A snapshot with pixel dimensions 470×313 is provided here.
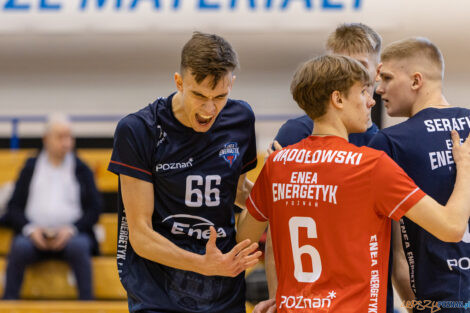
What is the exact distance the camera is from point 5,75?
8.73 m

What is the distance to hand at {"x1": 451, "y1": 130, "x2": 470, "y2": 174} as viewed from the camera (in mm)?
2262

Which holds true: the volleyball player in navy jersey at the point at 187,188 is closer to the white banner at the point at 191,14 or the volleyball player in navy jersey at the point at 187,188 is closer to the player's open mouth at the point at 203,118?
the player's open mouth at the point at 203,118

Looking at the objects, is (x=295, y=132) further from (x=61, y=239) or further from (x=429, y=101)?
(x=61, y=239)

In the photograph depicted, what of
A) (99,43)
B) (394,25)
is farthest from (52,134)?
(394,25)

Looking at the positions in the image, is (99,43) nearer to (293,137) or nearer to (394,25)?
(394,25)

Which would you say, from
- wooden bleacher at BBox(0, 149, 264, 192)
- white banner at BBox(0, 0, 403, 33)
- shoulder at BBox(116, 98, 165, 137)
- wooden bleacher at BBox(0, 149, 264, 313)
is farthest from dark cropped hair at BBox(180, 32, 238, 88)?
white banner at BBox(0, 0, 403, 33)

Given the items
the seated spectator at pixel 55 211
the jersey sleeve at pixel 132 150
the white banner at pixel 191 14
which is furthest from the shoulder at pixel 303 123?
the white banner at pixel 191 14

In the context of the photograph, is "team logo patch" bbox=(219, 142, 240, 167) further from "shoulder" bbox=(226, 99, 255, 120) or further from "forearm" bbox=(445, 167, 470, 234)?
"forearm" bbox=(445, 167, 470, 234)

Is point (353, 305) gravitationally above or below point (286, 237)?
below

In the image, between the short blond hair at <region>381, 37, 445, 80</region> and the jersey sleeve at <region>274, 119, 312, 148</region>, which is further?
the jersey sleeve at <region>274, 119, 312, 148</region>

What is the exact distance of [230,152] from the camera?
259 cm

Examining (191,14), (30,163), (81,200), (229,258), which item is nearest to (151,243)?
(229,258)

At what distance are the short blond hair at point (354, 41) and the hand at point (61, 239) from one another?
3438mm

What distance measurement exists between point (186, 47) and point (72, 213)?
3.56 meters
